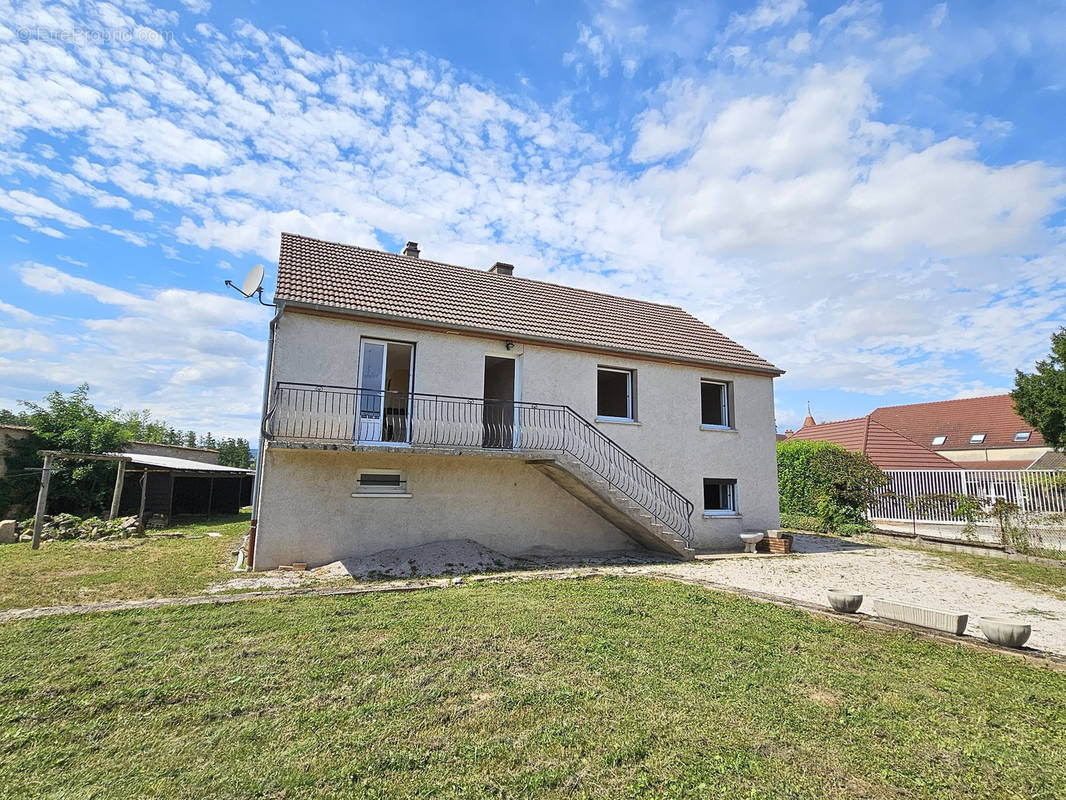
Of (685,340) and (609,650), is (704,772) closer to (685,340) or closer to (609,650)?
(609,650)

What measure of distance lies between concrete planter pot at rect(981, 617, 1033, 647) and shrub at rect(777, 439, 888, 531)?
463 inches

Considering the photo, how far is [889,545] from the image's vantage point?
13.4m

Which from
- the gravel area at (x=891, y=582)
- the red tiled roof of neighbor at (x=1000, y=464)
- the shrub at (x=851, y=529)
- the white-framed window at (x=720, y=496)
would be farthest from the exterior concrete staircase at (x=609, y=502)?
the red tiled roof of neighbor at (x=1000, y=464)

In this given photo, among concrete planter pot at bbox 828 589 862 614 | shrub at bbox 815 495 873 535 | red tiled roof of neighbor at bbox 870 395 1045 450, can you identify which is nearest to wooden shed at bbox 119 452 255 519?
concrete planter pot at bbox 828 589 862 614

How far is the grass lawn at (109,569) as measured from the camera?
6916 mm

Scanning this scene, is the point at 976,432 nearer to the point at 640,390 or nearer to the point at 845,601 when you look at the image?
the point at 640,390

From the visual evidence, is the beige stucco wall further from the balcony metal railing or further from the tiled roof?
the tiled roof

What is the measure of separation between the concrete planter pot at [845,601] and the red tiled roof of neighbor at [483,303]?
712 cm

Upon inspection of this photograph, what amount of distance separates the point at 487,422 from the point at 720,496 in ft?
21.9

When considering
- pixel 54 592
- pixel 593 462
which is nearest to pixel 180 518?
pixel 54 592

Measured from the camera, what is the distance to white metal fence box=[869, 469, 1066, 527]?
42.9 ft

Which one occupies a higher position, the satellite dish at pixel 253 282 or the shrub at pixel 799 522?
the satellite dish at pixel 253 282

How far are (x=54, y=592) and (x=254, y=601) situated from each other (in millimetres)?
3045

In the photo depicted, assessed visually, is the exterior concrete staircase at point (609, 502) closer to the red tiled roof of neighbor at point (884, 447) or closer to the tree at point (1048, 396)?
the red tiled roof of neighbor at point (884, 447)
